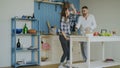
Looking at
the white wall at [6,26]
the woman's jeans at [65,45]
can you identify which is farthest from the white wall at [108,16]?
the white wall at [6,26]

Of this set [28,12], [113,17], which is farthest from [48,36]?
[113,17]

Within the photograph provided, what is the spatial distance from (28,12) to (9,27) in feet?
2.32

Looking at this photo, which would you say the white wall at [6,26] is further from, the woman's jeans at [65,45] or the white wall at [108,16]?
the white wall at [108,16]

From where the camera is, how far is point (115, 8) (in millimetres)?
6191

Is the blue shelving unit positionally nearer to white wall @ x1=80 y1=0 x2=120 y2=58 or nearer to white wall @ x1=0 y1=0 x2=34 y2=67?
white wall @ x1=0 y1=0 x2=34 y2=67

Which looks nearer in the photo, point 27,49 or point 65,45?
point 65,45

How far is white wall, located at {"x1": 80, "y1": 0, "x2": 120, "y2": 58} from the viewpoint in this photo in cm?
616

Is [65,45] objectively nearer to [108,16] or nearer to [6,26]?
[6,26]

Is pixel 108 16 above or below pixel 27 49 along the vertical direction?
above

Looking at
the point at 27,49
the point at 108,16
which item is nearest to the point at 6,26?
the point at 27,49

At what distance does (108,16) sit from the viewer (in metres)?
6.42

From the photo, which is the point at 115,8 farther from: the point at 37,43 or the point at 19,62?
the point at 19,62

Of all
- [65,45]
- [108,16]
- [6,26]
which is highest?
[108,16]

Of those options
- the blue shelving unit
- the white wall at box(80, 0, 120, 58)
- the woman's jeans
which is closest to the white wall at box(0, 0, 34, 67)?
the blue shelving unit
